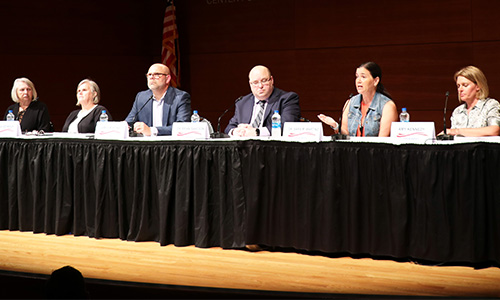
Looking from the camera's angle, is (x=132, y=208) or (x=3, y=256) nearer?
(x=3, y=256)

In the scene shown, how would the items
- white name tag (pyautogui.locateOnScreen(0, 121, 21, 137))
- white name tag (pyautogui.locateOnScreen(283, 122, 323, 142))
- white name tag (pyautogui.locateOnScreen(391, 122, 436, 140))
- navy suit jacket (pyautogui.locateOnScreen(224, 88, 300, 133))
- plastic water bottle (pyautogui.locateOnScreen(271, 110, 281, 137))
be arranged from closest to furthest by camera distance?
white name tag (pyautogui.locateOnScreen(391, 122, 436, 140))
white name tag (pyautogui.locateOnScreen(283, 122, 323, 142))
plastic water bottle (pyautogui.locateOnScreen(271, 110, 281, 137))
navy suit jacket (pyautogui.locateOnScreen(224, 88, 300, 133))
white name tag (pyautogui.locateOnScreen(0, 121, 21, 137))

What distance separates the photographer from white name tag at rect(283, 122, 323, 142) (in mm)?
3584

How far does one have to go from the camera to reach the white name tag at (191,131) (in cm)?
386

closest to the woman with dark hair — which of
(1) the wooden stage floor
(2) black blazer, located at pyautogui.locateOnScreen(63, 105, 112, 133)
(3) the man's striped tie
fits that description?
(3) the man's striped tie

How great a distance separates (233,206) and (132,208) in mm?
724

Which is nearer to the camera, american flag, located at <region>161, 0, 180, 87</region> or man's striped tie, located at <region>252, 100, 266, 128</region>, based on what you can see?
man's striped tie, located at <region>252, 100, 266, 128</region>

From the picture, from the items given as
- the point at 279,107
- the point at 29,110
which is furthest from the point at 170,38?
the point at 279,107

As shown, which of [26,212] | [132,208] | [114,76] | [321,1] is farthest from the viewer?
[114,76]

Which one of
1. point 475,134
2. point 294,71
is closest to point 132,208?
point 475,134

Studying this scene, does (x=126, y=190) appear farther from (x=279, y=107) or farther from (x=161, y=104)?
(x=279, y=107)

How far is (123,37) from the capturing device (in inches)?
295

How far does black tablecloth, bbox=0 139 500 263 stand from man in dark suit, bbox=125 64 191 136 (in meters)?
0.71

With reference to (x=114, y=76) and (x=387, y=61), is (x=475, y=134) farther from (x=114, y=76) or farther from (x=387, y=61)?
(x=114, y=76)

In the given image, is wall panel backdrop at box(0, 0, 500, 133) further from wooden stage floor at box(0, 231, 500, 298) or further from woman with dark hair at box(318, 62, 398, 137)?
wooden stage floor at box(0, 231, 500, 298)
